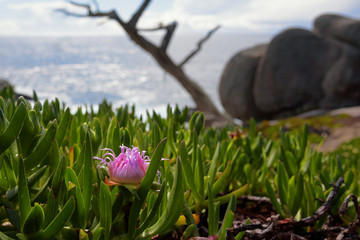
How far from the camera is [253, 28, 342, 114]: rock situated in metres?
11.5

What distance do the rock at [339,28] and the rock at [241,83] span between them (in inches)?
73.1

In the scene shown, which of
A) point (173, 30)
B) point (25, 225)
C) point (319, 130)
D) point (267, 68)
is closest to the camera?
point (25, 225)

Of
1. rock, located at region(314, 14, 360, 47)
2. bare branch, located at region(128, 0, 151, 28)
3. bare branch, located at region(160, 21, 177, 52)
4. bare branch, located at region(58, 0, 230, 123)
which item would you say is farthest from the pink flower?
rock, located at region(314, 14, 360, 47)

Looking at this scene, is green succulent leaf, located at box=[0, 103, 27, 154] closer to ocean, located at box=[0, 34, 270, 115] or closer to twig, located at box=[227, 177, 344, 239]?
twig, located at box=[227, 177, 344, 239]

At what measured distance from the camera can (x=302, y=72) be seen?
37.9ft

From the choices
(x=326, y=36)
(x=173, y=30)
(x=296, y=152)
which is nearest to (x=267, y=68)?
(x=326, y=36)

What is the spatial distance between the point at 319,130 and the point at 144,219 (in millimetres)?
6682

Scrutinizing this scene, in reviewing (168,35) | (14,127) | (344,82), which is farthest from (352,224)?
(344,82)

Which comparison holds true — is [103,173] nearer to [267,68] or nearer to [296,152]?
[296,152]

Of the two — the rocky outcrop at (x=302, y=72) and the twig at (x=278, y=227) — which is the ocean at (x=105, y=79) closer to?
the rocky outcrop at (x=302, y=72)

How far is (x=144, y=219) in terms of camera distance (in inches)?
31.4

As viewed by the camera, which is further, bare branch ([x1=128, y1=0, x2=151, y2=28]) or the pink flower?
bare branch ([x1=128, y1=0, x2=151, y2=28])

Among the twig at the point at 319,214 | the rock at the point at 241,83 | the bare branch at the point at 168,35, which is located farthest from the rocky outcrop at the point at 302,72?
the twig at the point at 319,214

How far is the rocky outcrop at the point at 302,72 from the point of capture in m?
11.2
